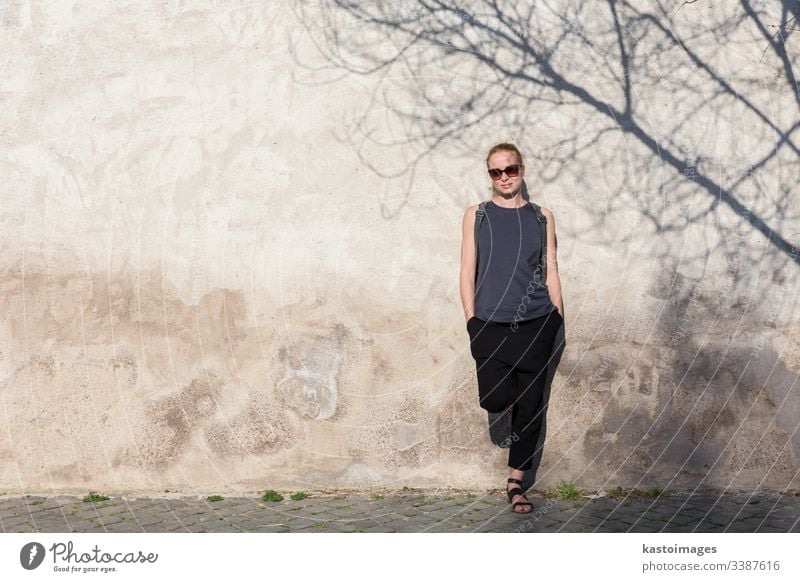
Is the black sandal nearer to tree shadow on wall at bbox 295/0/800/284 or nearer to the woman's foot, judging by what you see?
the woman's foot

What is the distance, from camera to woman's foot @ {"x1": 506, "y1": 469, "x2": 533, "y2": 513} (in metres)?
6.44

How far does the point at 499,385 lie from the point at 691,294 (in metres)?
1.60

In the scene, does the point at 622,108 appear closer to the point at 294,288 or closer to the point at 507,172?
the point at 507,172

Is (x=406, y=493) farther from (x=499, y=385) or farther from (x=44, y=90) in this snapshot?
(x=44, y=90)

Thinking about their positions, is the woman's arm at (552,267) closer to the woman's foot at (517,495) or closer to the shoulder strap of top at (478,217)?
the shoulder strap of top at (478,217)

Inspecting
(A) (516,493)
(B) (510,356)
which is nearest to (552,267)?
(B) (510,356)

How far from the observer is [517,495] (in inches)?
255

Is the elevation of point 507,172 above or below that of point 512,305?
above

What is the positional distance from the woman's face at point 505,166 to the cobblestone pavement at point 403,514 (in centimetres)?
205

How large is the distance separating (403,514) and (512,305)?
1.50 m

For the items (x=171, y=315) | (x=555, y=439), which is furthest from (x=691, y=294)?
(x=171, y=315)

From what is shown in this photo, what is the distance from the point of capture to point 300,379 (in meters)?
6.91

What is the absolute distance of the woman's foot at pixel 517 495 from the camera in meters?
6.44

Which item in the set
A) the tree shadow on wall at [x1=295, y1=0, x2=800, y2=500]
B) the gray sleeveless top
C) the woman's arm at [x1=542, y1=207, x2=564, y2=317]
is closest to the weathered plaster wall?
the tree shadow on wall at [x1=295, y1=0, x2=800, y2=500]
